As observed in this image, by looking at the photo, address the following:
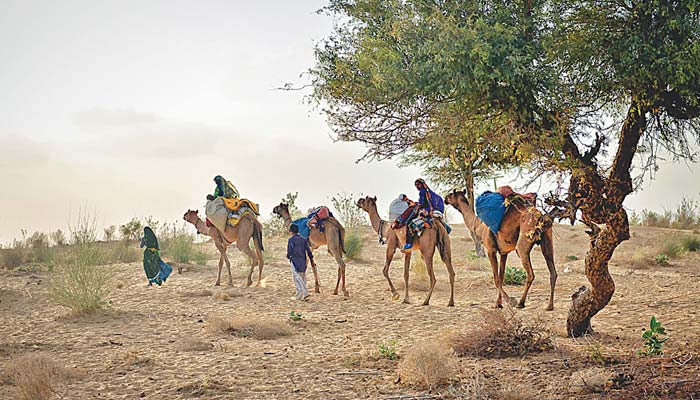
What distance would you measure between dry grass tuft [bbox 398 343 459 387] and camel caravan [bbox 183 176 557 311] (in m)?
2.88

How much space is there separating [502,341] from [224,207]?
35.7ft

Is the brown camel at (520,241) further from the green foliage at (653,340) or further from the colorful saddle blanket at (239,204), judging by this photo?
the colorful saddle blanket at (239,204)

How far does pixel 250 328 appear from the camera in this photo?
439 inches

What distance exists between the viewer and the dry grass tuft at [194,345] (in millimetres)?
10102

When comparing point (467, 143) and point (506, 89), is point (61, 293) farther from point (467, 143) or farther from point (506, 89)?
point (506, 89)

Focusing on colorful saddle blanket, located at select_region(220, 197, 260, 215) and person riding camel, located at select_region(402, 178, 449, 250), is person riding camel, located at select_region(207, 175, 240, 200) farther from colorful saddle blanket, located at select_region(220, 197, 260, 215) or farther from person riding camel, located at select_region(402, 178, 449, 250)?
person riding camel, located at select_region(402, 178, 449, 250)

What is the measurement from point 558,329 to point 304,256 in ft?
21.2

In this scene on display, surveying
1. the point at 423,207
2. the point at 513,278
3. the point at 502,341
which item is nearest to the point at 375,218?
the point at 423,207

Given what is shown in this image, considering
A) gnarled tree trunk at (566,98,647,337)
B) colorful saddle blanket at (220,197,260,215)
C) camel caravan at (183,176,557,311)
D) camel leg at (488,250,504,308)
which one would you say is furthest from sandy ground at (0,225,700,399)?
colorful saddle blanket at (220,197,260,215)

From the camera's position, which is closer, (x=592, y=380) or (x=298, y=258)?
(x=592, y=380)

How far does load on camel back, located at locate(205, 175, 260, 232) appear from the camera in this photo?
17.9 m

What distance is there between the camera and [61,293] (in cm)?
1385

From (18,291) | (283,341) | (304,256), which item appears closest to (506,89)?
(283,341)

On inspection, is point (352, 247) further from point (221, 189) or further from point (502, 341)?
point (502, 341)
